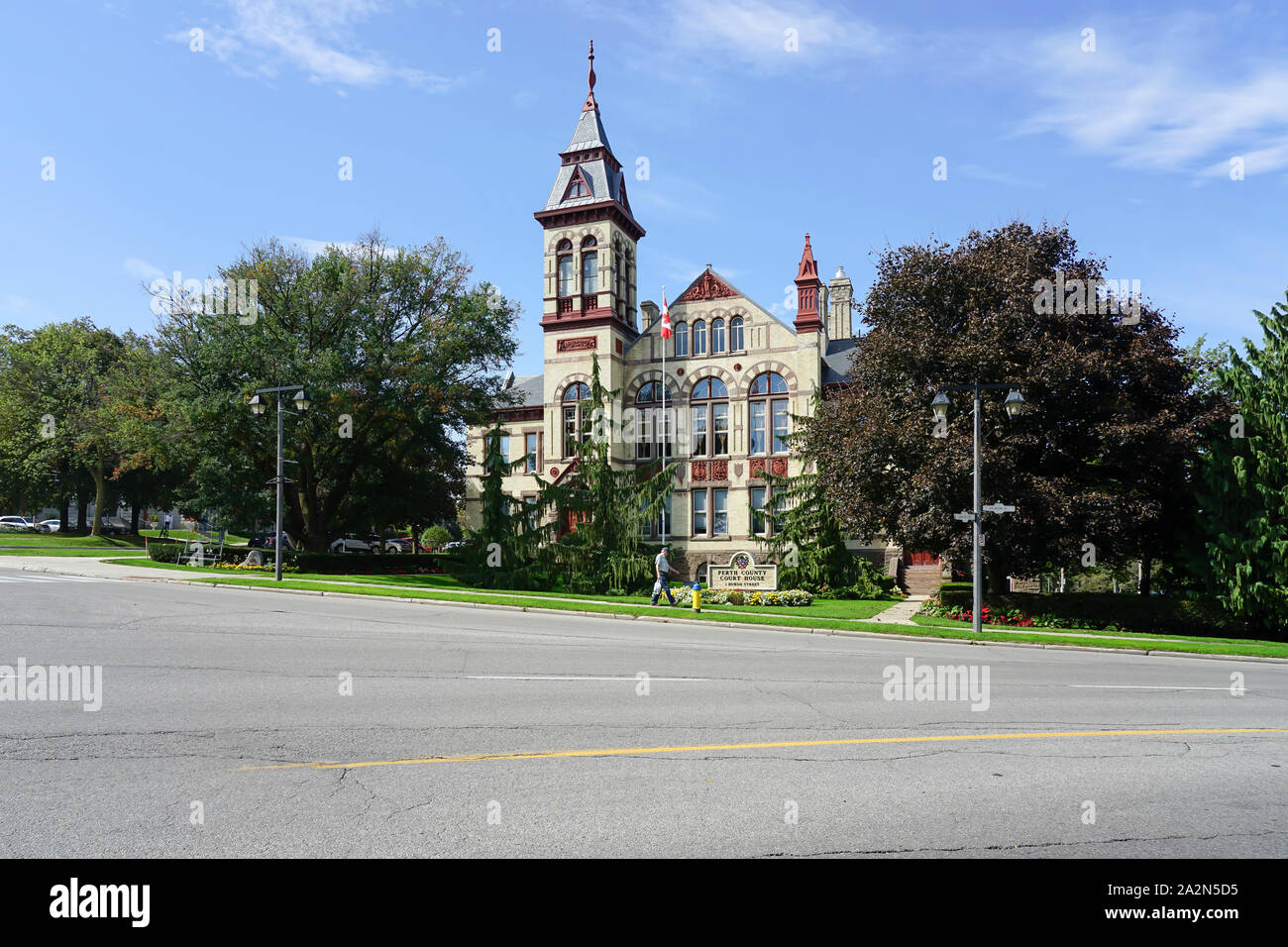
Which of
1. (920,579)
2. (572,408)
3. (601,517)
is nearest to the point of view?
(601,517)

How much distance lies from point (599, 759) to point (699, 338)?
126 feet

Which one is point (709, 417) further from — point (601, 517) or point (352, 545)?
point (352, 545)

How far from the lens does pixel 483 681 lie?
35.8 feet

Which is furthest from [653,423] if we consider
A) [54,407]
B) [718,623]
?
[54,407]

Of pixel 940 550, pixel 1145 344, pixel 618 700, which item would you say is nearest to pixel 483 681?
pixel 618 700

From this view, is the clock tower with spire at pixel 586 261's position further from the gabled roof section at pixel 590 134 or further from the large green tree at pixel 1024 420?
the large green tree at pixel 1024 420

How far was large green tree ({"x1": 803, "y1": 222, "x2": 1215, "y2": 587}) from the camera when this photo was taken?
2411 centimetres

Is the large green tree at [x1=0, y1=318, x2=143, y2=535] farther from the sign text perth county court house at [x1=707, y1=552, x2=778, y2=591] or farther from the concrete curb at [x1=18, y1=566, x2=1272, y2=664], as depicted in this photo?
the sign text perth county court house at [x1=707, y1=552, x2=778, y2=591]

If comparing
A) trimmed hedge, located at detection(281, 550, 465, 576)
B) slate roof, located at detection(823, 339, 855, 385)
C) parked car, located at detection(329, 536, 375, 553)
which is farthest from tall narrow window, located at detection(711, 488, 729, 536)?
parked car, located at detection(329, 536, 375, 553)

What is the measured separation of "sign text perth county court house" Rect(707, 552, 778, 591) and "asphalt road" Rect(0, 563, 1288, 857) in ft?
44.6

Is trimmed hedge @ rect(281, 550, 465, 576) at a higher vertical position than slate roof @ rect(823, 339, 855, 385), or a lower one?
lower

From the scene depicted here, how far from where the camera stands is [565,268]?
45.3 m

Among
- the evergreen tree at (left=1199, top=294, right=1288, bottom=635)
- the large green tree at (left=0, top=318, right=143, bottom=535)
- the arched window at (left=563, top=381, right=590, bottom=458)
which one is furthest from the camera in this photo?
the large green tree at (left=0, top=318, right=143, bottom=535)

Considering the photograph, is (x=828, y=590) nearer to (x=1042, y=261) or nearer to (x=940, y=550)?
(x=940, y=550)
